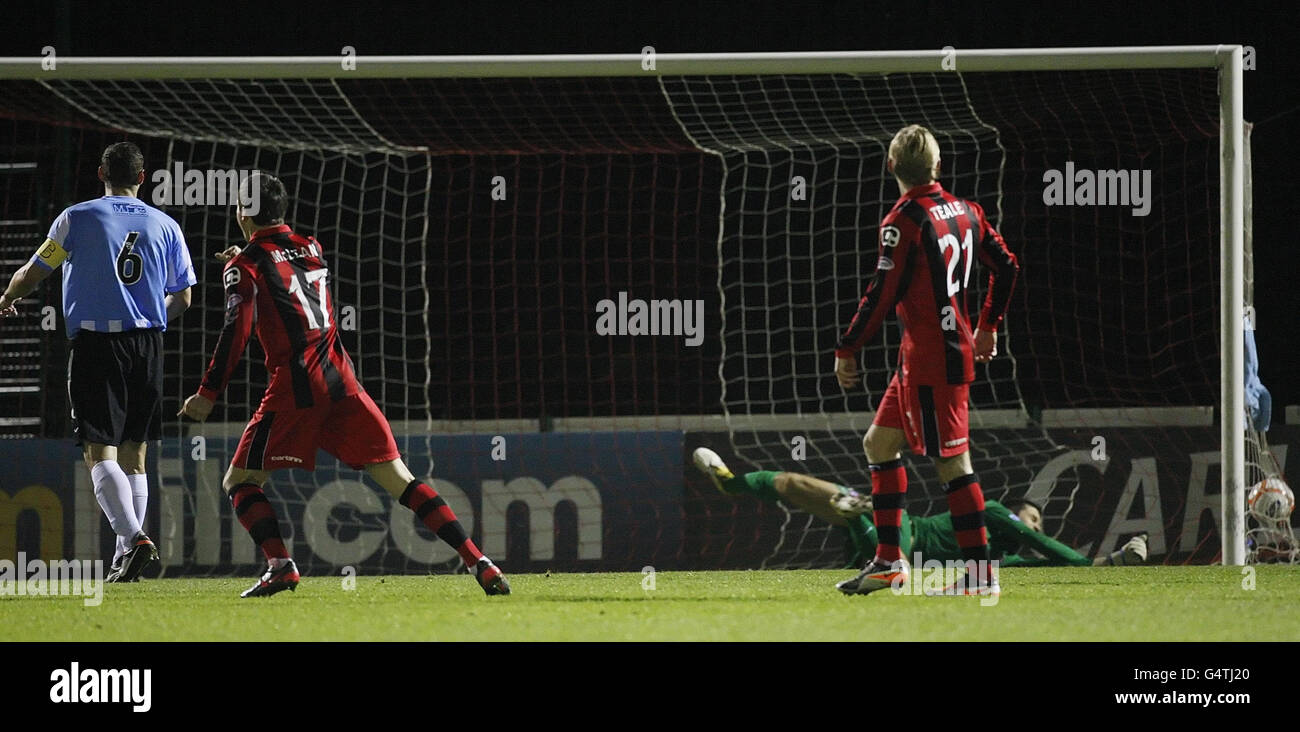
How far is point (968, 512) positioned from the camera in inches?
201

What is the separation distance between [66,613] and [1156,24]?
25.6 feet

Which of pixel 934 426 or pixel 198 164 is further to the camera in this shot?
pixel 198 164

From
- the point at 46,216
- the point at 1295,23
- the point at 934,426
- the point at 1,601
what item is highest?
the point at 1295,23

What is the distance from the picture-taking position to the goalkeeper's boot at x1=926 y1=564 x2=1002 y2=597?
5.18m

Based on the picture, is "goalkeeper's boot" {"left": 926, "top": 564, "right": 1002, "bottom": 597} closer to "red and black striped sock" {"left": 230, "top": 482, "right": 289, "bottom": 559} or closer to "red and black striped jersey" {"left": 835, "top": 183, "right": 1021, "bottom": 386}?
"red and black striped jersey" {"left": 835, "top": 183, "right": 1021, "bottom": 386}

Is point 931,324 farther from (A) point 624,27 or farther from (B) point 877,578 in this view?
(A) point 624,27

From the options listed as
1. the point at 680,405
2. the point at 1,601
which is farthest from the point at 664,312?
the point at 1,601

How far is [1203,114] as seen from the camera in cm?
773

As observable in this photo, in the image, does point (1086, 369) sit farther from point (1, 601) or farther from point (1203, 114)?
point (1, 601)

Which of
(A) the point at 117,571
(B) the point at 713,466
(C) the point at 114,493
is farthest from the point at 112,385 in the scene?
(B) the point at 713,466

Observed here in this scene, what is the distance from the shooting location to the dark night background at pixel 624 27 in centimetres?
1009

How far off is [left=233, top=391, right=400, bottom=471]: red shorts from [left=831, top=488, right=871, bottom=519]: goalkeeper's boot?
229 cm

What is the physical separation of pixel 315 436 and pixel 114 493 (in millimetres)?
952

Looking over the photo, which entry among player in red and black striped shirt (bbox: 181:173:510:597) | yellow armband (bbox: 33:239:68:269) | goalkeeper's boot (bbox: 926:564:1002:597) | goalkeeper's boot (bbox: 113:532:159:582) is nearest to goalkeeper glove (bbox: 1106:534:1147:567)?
goalkeeper's boot (bbox: 926:564:1002:597)
